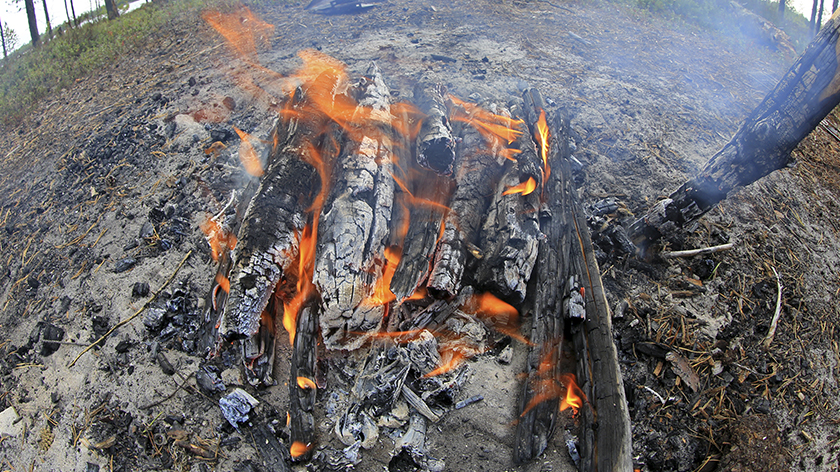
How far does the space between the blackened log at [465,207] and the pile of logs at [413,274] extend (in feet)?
0.05

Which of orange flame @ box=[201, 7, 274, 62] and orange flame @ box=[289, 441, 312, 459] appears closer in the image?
orange flame @ box=[289, 441, 312, 459]

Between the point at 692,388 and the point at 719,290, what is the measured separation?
3.77 feet

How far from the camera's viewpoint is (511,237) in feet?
11.9

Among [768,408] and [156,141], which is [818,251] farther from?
[156,141]

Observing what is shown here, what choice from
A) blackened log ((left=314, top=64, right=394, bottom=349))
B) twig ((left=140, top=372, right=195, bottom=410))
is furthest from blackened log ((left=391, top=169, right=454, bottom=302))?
twig ((left=140, top=372, right=195, bottom=410))

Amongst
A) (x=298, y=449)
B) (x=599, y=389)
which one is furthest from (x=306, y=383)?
(x=599, y=389)

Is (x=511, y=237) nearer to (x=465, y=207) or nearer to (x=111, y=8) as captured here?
(x=465, y=207)

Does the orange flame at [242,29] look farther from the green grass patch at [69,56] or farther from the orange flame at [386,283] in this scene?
the orange flame at [386,283]

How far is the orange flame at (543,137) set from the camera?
4.48 meters

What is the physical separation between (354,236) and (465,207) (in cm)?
122

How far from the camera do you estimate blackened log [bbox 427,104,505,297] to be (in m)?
3.42

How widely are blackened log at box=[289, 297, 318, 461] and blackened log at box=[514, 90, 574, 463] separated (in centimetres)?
165

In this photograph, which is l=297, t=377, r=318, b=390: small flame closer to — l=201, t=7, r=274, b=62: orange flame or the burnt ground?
the burnt ground

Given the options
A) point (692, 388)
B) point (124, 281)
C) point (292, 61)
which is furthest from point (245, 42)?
point (692, 388)
